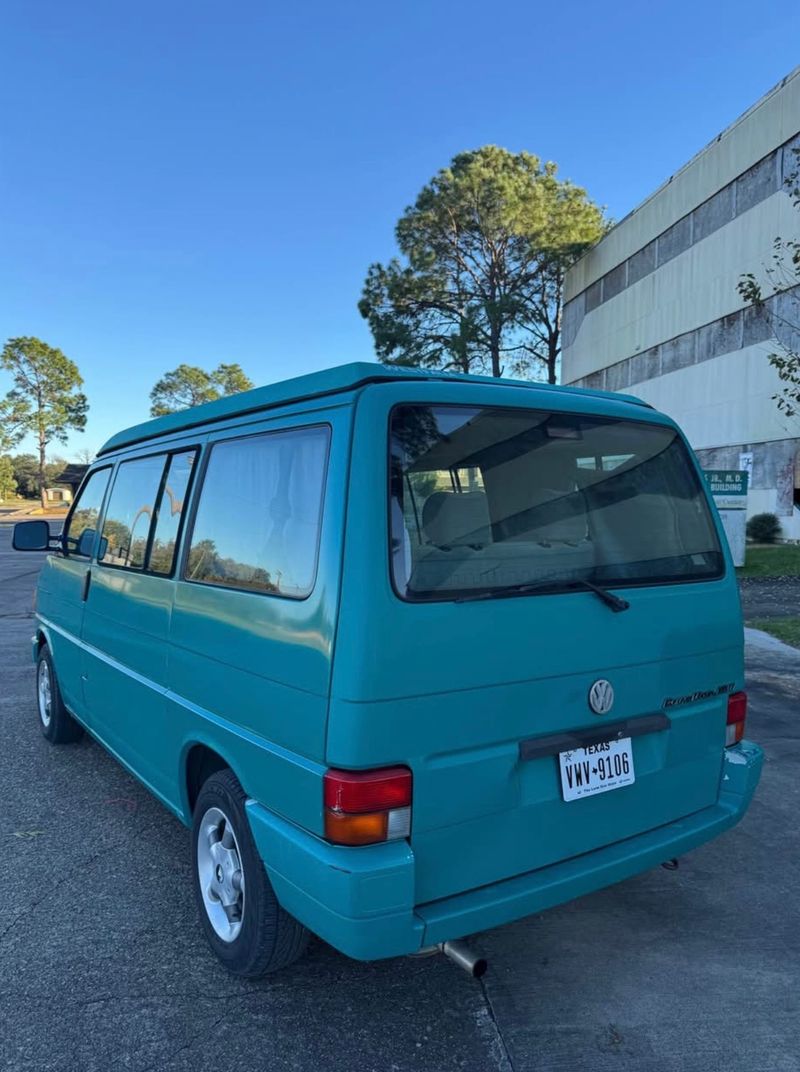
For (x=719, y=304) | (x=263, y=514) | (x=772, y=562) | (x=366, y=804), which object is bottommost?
(x=366, y=804)

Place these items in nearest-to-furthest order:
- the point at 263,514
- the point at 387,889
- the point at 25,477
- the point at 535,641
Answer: the point at 387,889
the point at 535,641
the point at 263,514
the point at 25,477

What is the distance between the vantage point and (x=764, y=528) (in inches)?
836

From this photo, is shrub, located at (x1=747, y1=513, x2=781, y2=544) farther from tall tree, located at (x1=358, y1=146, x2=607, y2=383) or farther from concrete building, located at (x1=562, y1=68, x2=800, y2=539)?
tall tree, located at (x1=358, y1=146, x2=607, y2=383)

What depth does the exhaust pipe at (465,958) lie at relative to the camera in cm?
205

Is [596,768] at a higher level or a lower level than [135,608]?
lower

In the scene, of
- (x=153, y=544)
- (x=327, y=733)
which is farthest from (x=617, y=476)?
(x=153, y=544)

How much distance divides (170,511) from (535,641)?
5.73 ft

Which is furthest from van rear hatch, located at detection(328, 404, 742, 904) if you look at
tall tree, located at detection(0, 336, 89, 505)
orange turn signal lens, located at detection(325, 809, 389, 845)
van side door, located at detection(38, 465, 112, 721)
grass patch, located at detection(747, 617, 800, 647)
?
tall tree, located at detection(0, 336, 89, 505)

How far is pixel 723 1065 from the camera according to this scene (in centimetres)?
215

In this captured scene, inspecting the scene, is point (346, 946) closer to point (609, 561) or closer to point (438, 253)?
point (609, 561)

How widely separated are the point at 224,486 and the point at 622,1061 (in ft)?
7.43

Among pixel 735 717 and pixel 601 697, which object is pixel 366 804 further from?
pixel 735 717

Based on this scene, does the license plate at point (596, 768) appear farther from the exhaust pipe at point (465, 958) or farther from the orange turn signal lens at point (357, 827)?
the orange turn signal lens at point (357, 827)

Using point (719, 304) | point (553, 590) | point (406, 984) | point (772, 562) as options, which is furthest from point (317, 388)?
point (719, 304)
